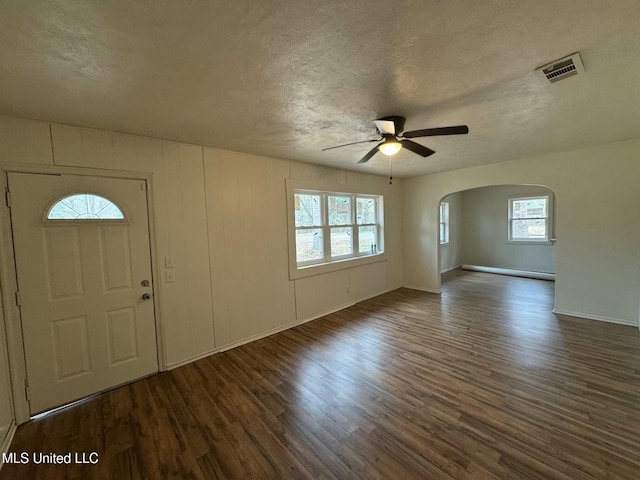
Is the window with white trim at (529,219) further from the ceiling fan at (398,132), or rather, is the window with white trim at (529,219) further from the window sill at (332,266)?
the ceiling fan at (398,132)

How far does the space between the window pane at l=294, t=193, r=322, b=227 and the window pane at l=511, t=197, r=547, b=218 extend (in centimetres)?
611

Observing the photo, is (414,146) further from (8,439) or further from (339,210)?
(8,439)

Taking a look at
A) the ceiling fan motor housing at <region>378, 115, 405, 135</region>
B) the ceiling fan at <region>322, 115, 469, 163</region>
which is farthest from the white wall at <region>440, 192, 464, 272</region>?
the ceiling fan motor housing at <region>378, 115, 405, 135</region>

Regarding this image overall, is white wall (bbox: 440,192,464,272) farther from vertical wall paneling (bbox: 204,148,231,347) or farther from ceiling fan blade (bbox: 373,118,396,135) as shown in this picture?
vertical wall paneling (bbox: 204,148,231,347)

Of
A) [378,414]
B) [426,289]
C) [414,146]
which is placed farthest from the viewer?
[426,289]

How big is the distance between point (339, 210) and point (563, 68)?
134 inches

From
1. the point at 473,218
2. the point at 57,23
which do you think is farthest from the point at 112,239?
the point at 473,218

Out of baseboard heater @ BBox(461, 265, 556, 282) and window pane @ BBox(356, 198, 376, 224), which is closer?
window pane @ BBox(356, 198, 376, 224)

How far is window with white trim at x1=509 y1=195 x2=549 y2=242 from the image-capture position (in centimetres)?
674

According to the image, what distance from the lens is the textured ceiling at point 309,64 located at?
120 centimetres

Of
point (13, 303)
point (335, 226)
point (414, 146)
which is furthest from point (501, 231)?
point (13, 303)

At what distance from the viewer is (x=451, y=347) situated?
3143 mm

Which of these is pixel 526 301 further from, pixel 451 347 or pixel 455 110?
pixel 455 110

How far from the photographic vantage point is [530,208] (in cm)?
697
